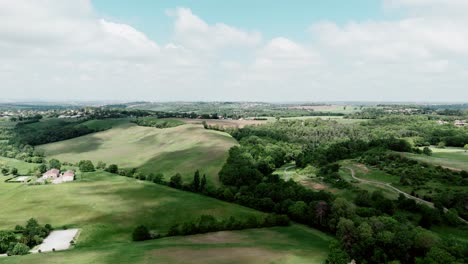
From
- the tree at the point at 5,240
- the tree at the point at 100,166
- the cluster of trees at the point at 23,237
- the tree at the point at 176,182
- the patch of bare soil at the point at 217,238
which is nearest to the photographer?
the cluster of trees at the point at 23,237

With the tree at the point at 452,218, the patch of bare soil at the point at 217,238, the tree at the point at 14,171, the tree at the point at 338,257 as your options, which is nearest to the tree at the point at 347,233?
the tree at the point at 338,257

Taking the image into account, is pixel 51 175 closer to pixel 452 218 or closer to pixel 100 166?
pixel 100 166

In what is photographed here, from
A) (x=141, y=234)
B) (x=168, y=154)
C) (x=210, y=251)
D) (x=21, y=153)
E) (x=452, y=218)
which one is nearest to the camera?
(x=210, y=251)

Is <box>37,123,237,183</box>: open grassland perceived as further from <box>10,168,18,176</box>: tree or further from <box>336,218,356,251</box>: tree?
<box>336,218,356,251</box>: tree

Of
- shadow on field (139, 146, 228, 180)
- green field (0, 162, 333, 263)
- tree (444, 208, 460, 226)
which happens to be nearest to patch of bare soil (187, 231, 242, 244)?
green field (0, 162, 333, 263)

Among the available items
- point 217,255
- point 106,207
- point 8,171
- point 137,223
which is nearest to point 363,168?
point 137,223

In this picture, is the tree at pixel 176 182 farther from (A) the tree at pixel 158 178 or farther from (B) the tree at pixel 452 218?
(B) the tree at pixel 452 218
